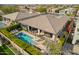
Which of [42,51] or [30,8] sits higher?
[30,8]

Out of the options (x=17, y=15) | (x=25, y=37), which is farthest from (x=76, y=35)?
(x=17, y=15)

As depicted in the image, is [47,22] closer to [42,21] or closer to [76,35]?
[42,21]

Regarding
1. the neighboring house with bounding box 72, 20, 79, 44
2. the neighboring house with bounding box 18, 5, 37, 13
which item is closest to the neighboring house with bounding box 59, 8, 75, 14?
the neighboring house with bounding box 72, 20, 79, 44

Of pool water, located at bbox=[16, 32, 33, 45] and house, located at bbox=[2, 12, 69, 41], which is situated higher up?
house, located at bbox=[2, 12, 69, 41]

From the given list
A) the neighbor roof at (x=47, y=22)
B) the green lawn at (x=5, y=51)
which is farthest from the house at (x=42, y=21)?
the green lawn at (x=5, y=51)

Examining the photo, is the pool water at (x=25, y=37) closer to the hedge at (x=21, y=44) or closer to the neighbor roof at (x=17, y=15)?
the hedge at (x=21, y=44)

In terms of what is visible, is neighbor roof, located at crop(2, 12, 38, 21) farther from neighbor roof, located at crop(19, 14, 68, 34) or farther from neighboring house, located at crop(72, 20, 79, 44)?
neighboring house, located at crop(72, 20, 79, 44)
